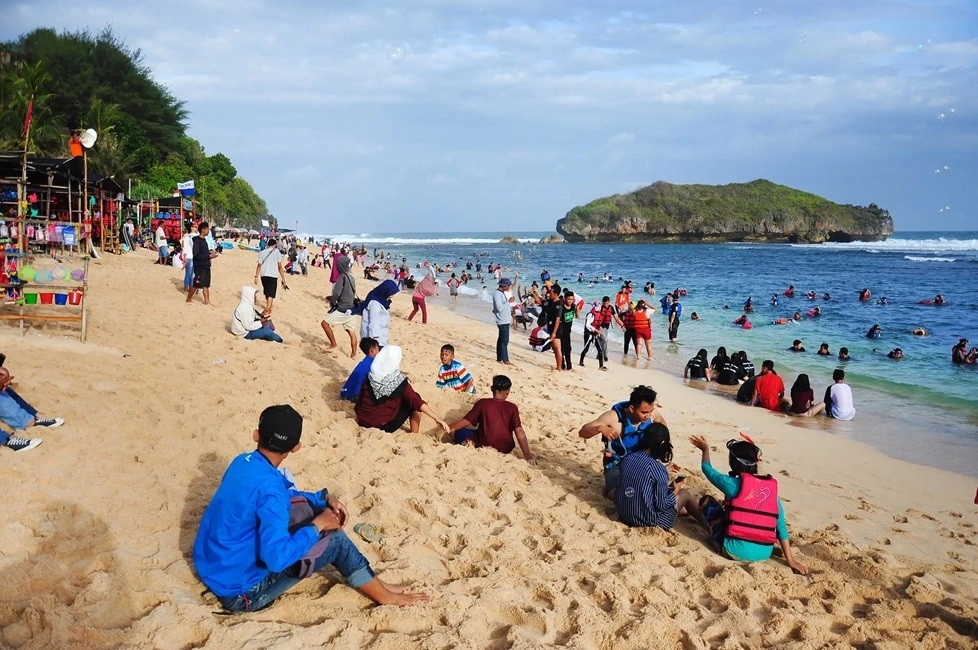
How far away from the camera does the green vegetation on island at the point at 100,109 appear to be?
104 ft

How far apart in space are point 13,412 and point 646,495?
16.6 feet

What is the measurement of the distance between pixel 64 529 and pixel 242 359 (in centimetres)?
516

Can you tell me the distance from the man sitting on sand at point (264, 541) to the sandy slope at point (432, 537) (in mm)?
156

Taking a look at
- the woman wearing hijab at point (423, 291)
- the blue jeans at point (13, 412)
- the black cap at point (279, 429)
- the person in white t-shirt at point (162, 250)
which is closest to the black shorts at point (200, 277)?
the woman wearing hijab at point (423, 291)

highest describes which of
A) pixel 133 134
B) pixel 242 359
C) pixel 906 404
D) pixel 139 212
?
pixel 133 134

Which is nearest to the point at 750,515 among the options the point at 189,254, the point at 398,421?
the point at 398,421

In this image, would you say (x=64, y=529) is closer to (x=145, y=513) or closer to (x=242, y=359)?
(x=145, y=513)

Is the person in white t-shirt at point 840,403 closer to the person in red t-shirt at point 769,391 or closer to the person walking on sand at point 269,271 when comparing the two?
the person in red t-shirt at point 769,391

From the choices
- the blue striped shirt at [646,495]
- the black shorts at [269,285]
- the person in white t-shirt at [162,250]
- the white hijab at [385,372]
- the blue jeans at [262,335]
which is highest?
the person in white t-shirt at [162,250]

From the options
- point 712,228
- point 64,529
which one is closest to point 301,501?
point 64,529

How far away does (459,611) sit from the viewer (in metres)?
3.68

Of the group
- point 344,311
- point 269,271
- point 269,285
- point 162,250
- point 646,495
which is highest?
point 162,250

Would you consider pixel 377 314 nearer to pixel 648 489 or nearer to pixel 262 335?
pixel 262 335

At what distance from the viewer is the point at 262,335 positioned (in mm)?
10586
